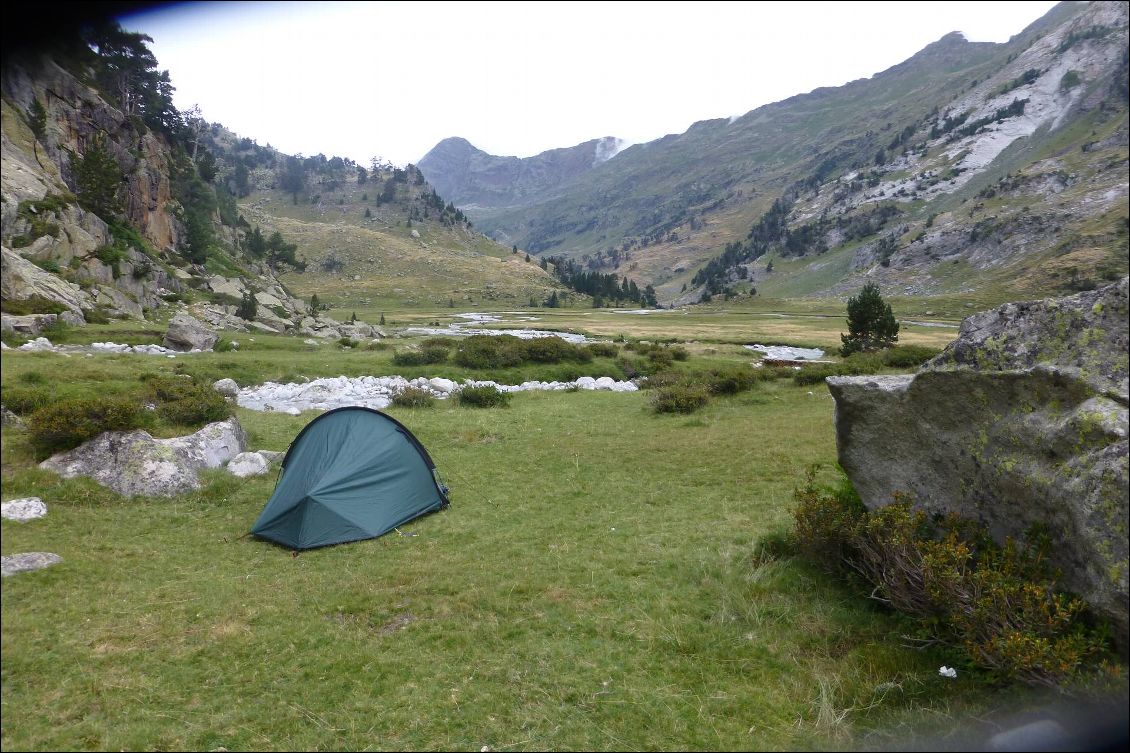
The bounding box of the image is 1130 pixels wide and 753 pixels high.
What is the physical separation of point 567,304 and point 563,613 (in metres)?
146

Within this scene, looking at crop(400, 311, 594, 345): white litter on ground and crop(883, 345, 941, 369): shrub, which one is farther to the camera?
crop(400, 311, 594, 345): white litter on ground

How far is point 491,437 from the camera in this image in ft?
64.0

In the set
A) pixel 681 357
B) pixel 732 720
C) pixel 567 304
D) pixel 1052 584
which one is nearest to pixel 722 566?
pixel 732 720

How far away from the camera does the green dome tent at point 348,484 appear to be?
1105 cm

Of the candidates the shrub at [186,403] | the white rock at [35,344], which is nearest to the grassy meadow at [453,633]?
the white rock at [35,344]

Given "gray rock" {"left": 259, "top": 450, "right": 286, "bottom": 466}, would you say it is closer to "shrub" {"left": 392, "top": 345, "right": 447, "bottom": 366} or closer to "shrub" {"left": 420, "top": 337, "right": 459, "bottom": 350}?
"shrub" {"left": 392, "top": 345, "right": 447, "bottom": 366}

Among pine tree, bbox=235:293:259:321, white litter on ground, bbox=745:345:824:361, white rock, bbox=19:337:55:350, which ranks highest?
pine tree, bbox=235:293:259:321

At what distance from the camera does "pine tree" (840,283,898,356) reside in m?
40.1

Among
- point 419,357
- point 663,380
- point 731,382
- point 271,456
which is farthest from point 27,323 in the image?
point 419,357

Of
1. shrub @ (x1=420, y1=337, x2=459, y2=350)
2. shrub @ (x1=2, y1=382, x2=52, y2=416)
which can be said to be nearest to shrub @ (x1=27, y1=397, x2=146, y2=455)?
shrub @ (x1=2, y1=382, x2=52, y2=416)

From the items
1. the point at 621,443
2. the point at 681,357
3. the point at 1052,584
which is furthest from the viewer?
the point at 681,357

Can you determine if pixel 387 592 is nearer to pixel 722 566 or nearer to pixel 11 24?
pixel 722 566

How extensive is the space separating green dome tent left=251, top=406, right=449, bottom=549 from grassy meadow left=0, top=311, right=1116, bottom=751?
48cm

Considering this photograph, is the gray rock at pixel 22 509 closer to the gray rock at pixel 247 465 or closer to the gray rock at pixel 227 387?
the gray rock at pixel 247 465
